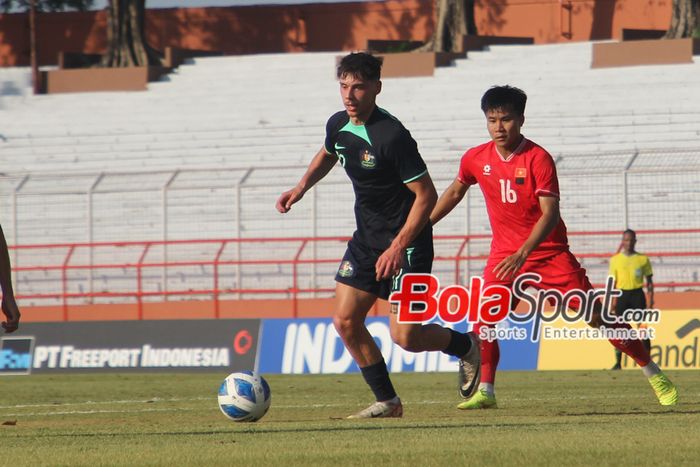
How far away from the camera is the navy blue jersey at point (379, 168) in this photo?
32.9 ft

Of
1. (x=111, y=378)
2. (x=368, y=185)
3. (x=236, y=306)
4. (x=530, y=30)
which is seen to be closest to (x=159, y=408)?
(x=368, y=185)

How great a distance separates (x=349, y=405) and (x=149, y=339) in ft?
36.6

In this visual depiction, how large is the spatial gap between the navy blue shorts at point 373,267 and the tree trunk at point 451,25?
2722cm

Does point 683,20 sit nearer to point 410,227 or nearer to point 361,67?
point 361,67

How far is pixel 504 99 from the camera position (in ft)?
35.8

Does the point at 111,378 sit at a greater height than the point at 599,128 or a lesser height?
lesser

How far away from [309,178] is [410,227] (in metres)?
1.21

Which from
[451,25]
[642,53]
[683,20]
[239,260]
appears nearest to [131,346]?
[239,260]

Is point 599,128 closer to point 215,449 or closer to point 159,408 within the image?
point 159,408

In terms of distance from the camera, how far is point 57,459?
793 centimetres

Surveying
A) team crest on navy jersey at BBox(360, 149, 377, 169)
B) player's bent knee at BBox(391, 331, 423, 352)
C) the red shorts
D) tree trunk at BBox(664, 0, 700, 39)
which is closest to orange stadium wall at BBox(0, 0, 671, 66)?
tree trunk at BBox(664, 0, 700, 39)

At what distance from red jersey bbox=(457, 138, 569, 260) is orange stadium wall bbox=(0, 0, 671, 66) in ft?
101

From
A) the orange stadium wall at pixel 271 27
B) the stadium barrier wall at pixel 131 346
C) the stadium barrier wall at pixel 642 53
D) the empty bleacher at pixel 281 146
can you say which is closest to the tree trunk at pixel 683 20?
the stadium barrier wall at pixel 642 53

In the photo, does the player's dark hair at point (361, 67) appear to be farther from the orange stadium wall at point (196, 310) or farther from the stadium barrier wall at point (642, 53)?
the stadium barrier wall at point (642, 53)
